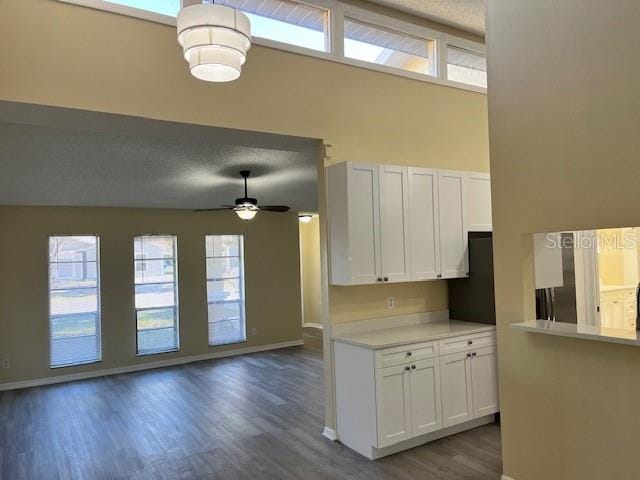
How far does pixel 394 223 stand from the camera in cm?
407

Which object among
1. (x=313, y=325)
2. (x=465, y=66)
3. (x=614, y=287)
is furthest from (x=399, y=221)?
(x=313, y=325)

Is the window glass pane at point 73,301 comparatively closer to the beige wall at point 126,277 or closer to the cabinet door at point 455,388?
the beige wall at point 126,277

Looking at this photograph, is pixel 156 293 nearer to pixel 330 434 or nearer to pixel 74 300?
pixel 74 300

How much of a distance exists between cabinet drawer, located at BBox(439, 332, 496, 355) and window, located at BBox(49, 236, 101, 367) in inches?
234

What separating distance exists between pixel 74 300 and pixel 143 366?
154 centimetres

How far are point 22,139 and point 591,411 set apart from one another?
4667mm

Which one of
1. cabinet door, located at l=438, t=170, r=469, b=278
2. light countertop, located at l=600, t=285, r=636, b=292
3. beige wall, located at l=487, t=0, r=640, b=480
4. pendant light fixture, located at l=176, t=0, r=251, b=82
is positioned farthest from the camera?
light countertop, located at l=600, t=285, r=636, b=292

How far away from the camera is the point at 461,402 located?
160 inches

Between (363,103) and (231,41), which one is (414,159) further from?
(231,41)

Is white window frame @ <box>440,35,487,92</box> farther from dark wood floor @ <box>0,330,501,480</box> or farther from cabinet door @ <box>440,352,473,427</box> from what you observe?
dark wood floor @ <box>0,330,501,480</box>

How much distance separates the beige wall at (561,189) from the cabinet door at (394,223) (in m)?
1.09

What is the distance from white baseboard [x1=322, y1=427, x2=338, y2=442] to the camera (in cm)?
405

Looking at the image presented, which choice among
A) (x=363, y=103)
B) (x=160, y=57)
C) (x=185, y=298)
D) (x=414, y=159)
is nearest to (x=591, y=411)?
(x=414, y=159)

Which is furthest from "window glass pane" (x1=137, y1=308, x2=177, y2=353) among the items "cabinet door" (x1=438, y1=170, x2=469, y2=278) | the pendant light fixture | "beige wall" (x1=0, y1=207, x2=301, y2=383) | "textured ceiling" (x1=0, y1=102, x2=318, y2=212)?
the pendant light fixture
